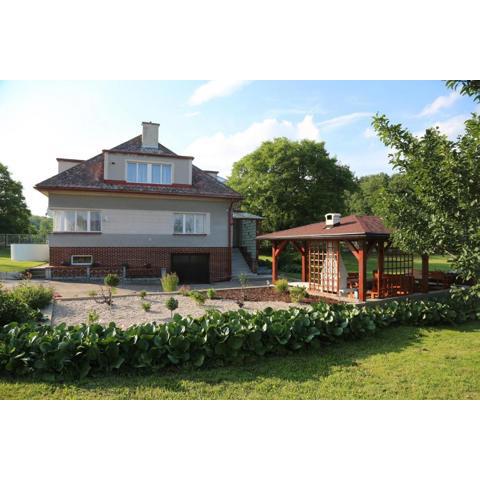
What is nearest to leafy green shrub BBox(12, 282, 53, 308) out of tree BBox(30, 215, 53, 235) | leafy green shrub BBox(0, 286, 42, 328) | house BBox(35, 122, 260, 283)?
leafy green shrub BBox(0, 286, 42, 328)

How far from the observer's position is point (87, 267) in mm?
16328

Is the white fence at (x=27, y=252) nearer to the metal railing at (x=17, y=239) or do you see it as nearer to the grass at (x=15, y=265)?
the grass at (x=15, y=265)

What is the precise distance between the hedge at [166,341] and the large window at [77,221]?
11.1 m

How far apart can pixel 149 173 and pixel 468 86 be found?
1515 centimetres

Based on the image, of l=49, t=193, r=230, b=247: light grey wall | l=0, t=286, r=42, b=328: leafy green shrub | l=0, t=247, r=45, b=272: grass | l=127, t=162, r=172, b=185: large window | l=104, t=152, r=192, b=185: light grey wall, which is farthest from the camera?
l=0, t=247, r=45, b=272: grass

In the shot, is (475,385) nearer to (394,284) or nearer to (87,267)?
(394,284)

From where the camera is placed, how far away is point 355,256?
11617mm

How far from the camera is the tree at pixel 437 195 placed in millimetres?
5113

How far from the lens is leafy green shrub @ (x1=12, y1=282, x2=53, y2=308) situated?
880cm

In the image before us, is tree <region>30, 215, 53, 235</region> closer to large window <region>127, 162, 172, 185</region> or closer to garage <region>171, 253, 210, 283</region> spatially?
large window <region>127, 162, 172, 185</region>

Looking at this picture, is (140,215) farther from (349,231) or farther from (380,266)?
(380,266)

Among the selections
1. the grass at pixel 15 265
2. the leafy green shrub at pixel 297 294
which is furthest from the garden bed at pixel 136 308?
the grass at pixel 15 265

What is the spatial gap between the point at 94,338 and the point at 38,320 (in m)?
3.24

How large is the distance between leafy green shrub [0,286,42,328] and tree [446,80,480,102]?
952cm
